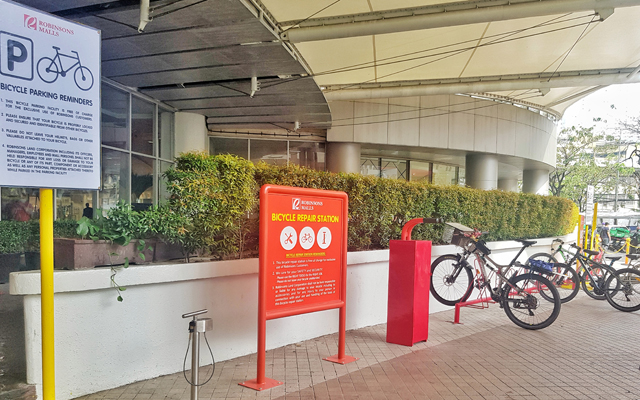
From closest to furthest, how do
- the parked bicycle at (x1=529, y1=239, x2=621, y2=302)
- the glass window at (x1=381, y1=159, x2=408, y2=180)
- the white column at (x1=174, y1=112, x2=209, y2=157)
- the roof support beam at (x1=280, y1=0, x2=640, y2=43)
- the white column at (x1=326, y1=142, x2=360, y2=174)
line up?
the parked bicycle at (x1=529, y1=239, x2=621, y2=302) < the roof support beam at (x1=280, y1=0, x2=640, y2=43) < the white column at (x1=174, y1=112, x2=209, y2=157) < the white column at (x1=326, y1=142, x2=360, y2=174) < the glass window at (x1=381, y1=159, x2=408, y2=180)

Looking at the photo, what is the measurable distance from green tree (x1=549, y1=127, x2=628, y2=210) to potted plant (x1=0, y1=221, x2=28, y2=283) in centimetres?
3924

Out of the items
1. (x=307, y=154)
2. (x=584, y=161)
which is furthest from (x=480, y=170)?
(x=584, y=161)

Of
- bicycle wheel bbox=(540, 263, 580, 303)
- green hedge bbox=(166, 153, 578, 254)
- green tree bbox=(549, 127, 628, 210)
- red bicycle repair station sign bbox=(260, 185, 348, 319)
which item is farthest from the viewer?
green tree bbox=(549, 127, 628, 210)

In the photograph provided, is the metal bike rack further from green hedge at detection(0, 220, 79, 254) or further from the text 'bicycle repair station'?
green hedge at detection(0, 220, 79, 254)

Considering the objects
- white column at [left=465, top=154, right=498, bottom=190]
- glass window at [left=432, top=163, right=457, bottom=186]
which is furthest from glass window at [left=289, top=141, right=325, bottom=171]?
glass window at [left=432, top=163, right=457, bottom=186]

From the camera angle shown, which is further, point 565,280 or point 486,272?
point 565,280

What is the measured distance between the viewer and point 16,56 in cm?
269

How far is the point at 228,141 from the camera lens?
1845 cm

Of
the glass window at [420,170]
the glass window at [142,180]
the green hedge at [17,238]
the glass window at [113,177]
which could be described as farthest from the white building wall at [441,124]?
the green hedge at [17,238]

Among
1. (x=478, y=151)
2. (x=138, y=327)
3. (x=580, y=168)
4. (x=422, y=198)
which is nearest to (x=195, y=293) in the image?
(x=138, y=327)

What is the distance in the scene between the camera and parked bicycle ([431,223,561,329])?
712 cm

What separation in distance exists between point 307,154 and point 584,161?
29232mm

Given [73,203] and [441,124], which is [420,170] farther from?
[73,203]

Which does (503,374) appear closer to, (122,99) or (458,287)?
(458,287)
